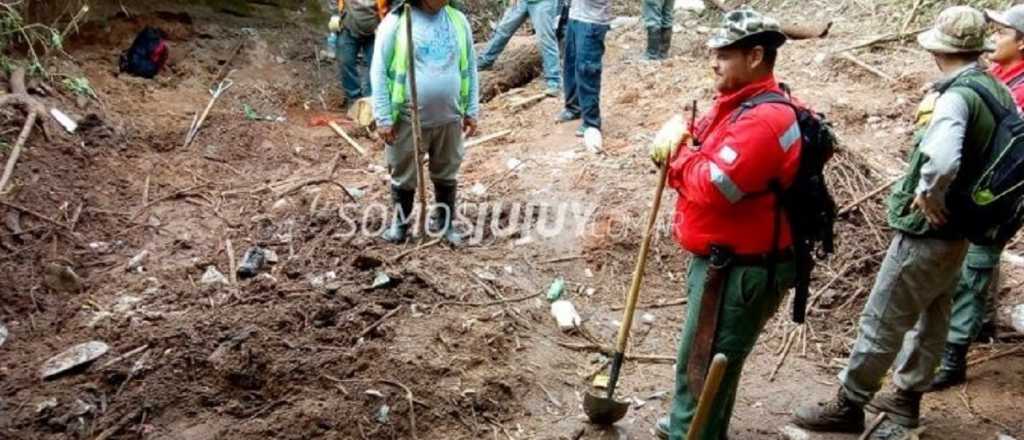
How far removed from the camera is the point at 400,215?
575cm

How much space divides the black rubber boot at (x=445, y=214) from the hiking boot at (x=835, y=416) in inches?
99.9

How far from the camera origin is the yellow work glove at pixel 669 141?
3295 millimetres

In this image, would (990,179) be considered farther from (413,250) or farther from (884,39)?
(884,39)

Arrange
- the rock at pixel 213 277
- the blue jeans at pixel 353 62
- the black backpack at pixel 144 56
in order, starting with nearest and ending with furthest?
1. the rock at pixel 213 277
2. the black backpack at pixel 144 56
3. the blue jeans at pixel 353 62

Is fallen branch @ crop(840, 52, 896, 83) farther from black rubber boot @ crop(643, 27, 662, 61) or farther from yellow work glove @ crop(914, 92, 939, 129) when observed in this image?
yellow work glove @ crop(914, 92, 939, 129)

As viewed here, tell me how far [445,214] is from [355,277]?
0.98m

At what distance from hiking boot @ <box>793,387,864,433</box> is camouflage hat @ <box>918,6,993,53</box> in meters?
1.63

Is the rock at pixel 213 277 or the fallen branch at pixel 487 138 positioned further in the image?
the fallen branch at pixel 487 138

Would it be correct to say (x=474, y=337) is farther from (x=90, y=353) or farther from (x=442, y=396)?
(x=90, y=353)

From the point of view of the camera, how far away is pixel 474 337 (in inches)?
182

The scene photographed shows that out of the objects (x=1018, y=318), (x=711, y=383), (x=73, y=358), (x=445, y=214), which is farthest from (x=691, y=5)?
(x=711, y=383)

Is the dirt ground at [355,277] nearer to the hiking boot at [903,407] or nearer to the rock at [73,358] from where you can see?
the rock at [73,358]

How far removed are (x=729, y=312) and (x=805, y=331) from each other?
2.08 metres

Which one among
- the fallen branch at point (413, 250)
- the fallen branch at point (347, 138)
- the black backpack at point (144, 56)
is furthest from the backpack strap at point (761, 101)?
the black backpack at point (144, 56)
